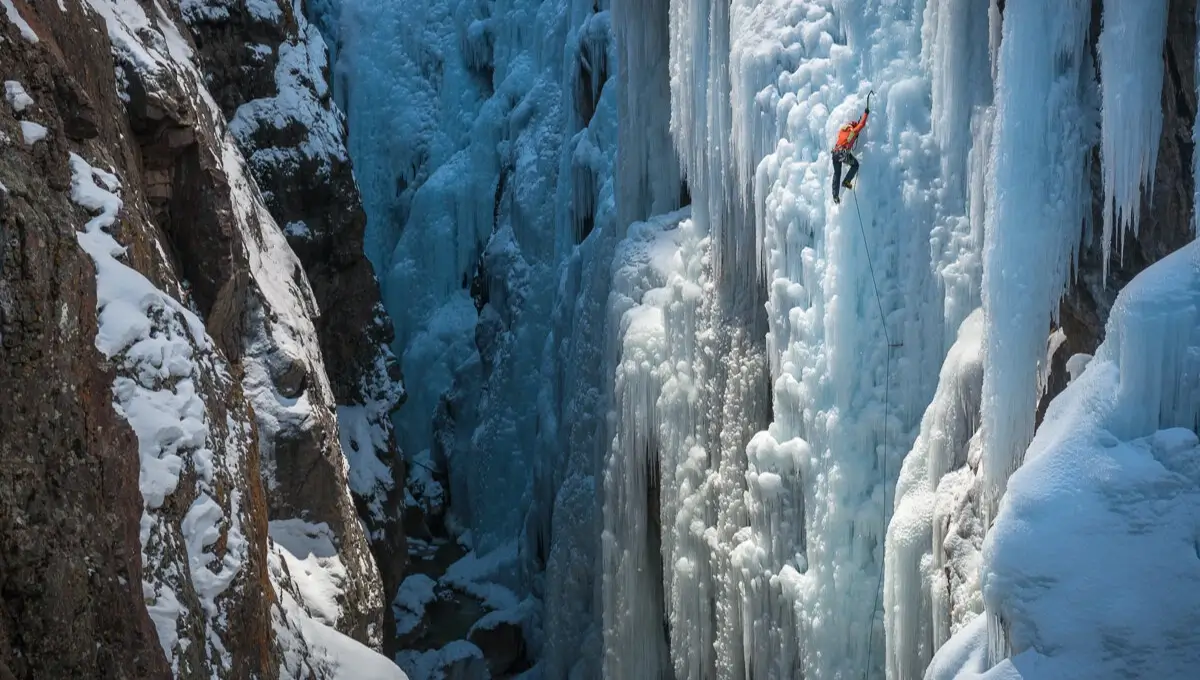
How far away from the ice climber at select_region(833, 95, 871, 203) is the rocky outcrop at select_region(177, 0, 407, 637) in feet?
22.5

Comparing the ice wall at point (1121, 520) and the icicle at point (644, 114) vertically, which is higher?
the icicle at point (644, 114)

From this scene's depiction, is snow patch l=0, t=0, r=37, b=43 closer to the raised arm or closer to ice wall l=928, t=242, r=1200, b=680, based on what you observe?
ice wall l=928, t=242, r=1200, b=680

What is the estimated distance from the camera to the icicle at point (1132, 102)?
614cm

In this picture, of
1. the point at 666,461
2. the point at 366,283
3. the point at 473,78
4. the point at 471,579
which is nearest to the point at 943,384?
the point at 666,461

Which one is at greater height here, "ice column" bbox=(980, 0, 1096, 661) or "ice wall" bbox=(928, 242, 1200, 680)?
"ice column" bbox=(980, 0, 1096, 661)

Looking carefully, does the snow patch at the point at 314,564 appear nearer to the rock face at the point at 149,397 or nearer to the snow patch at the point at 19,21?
the rock face at the point at 149,397

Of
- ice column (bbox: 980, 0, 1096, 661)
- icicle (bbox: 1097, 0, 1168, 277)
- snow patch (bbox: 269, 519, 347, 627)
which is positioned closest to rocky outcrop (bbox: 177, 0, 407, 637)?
snow patch (bbox: 269, 519, 347, 627)

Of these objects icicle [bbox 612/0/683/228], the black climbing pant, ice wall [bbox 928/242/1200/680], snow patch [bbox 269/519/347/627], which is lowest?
snow patch [bbox 269/519/347/627]

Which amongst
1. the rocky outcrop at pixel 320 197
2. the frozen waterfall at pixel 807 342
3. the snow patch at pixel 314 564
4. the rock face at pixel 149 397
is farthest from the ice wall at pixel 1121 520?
the rocky outcrop at pixel 320 197

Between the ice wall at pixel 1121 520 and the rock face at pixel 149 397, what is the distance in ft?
11.6

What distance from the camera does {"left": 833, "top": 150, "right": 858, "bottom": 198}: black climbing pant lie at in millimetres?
9445

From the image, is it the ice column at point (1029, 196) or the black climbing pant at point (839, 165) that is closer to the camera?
the ice column at point (1029, 196)

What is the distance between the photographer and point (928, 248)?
9.37 m

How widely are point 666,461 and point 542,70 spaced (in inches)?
407
